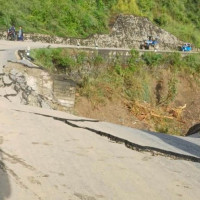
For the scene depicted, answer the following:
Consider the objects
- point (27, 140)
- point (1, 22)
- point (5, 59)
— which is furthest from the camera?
point (1, 22)

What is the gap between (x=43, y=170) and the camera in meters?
4.33

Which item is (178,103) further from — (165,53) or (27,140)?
(27,140)

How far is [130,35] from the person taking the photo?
101 ft

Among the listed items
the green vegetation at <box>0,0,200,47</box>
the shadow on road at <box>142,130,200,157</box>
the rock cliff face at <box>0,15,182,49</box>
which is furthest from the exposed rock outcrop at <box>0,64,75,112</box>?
the green vegetation at <box>0,0,200,47</box>

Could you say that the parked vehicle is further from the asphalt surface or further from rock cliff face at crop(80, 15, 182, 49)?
the asphalt surface

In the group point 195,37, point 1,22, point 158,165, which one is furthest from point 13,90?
point 195,37

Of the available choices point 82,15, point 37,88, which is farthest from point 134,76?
point 37,88

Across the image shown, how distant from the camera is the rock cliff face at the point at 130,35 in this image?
2797cm

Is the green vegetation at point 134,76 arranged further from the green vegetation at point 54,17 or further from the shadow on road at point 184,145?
the shadow on road at point 184,145

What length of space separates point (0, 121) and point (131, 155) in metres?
1.83

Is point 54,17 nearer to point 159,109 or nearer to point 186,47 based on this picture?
point 186,47

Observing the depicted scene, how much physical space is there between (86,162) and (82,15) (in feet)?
86.7

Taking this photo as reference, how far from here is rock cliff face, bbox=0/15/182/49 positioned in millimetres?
27969

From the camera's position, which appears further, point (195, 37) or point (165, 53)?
point (195, 37)
